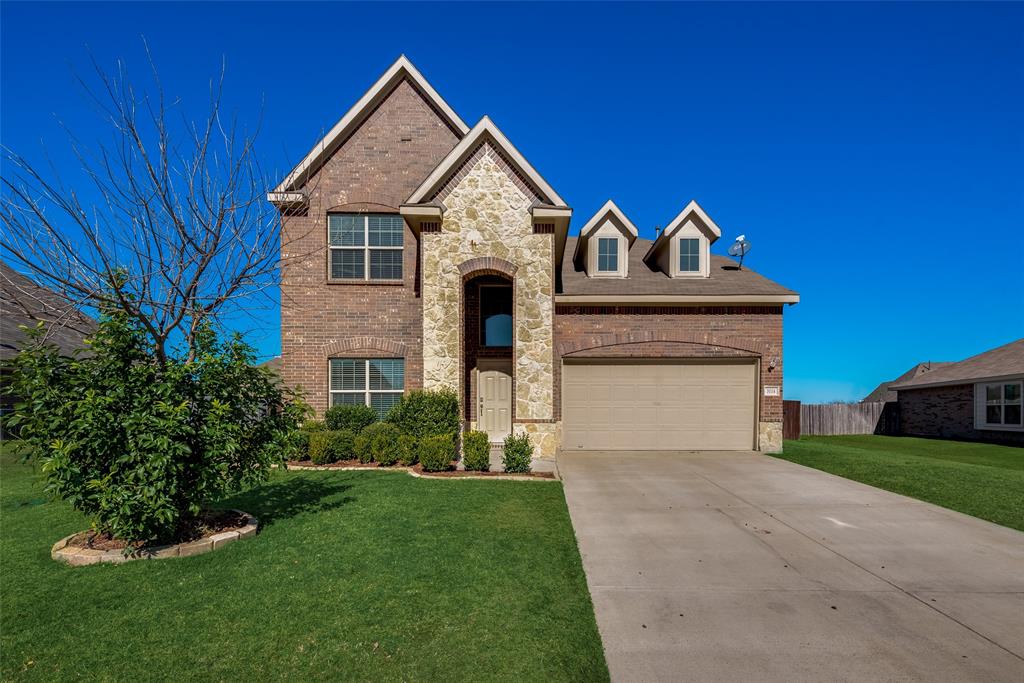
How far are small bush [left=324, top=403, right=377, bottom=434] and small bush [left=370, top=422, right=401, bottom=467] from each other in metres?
1.68

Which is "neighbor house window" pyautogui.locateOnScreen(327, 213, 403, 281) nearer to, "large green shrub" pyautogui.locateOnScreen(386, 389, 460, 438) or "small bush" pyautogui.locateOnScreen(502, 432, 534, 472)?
"large green shrub" pyautogui.locateOnScreen(386, 389, 460, 438)

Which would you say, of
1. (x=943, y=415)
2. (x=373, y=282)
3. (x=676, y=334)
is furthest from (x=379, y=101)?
(x=943, y=415)

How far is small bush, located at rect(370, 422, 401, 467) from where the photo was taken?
384 inches

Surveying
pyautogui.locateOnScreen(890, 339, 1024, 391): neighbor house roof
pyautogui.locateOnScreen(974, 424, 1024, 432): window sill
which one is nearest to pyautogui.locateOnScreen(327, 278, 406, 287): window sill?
pyautogui.locateOnScreen(890, 339, 1024, 391): neighbor house roof

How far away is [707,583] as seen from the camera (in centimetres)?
431

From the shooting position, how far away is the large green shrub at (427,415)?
32.6 ft

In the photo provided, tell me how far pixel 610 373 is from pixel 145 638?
10.8m

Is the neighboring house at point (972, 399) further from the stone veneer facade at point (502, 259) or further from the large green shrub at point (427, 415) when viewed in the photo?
the large green shrub at point (427, 415)

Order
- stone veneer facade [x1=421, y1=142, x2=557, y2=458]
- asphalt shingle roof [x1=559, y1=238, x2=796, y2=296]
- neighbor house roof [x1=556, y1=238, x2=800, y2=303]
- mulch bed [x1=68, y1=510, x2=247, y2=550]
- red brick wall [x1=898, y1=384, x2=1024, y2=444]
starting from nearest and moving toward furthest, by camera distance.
Answer: mulch bed [x1=68, y1=510, x2=247, y2=550] < stone veneer facade [x1=421, y1=142, x2=557, y2=458] < neighbor house roof [x1=556, y1=238, x2=800, y2=303] < asphalt shingle roof [x1=559, y1=238, x2=796, y2=296] < red brick wall [x1=898, y1=384, x2=1024, y2=444]

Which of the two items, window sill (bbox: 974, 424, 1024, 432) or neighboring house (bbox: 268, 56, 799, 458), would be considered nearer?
neighboring house (bbox: 268, 56, 799, 458)

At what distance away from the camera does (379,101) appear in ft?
43.1

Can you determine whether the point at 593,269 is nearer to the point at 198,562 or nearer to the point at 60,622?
the point at 198,562

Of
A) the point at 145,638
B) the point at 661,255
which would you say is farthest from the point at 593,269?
the point at 145,638

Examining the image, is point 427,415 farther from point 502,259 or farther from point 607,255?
point 607,255
